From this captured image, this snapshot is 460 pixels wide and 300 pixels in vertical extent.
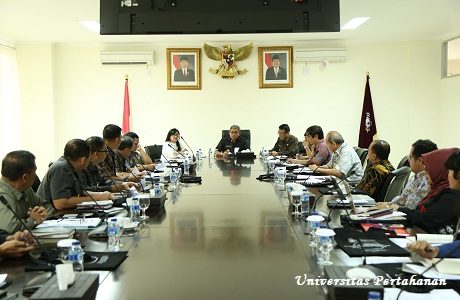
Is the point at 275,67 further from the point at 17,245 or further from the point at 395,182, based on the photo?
the point at 17,245

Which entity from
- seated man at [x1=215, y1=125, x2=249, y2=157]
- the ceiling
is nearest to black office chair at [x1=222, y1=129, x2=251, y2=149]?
seated man at [x1=215, y1=125, x2=249, y2=157]

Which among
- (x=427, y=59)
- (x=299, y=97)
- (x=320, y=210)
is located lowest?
(x=320, y=210)

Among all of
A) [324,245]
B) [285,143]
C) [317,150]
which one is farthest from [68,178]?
[285,143]

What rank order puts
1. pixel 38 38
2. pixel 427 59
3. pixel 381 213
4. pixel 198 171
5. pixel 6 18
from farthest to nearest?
pixel 427 59
pixel 38 38
pixel 6 18
pixel 198 171
pixel 381 213

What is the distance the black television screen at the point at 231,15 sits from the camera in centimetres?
309

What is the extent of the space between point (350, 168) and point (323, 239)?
2.81 meters

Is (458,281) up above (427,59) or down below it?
below

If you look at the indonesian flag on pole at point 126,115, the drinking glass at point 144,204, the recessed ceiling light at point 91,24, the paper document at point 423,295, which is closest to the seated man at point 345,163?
the drinking glass at point 144,204

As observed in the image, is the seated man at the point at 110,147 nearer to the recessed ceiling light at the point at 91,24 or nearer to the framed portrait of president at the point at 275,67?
the recessed ceiling light at the point at 91,24

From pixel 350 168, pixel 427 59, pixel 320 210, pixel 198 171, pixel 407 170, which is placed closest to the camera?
pixel 320 210

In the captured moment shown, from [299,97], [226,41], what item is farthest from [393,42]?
[226,41]

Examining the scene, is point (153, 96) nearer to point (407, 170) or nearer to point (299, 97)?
point (299, 97)

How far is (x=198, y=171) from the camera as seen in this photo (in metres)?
4.75

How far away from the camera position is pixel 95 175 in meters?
3.78
